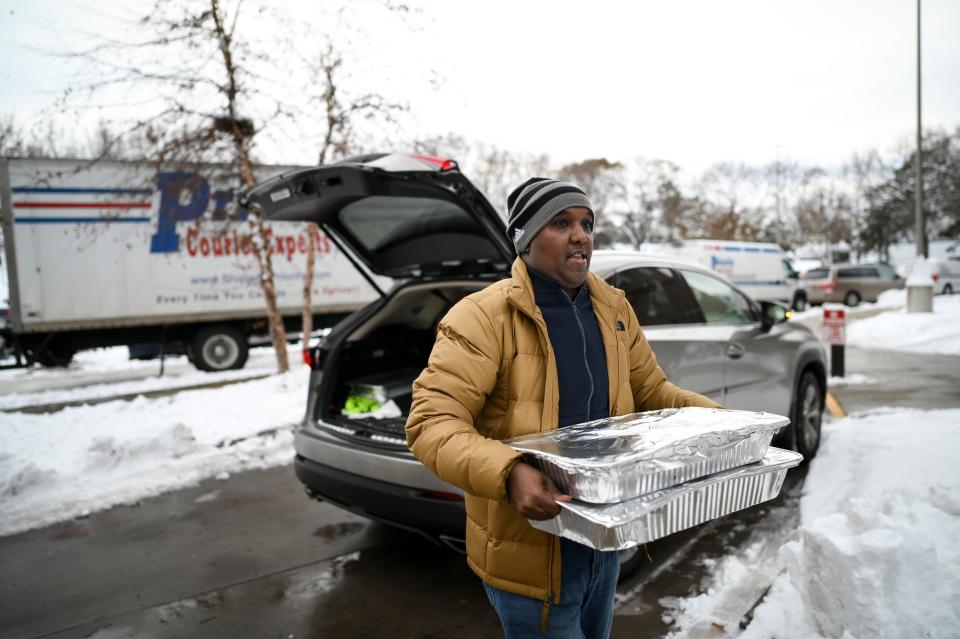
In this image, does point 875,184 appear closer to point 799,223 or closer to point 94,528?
point 799,223

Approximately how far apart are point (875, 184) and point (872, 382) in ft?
198

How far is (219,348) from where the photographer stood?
43.1 feet

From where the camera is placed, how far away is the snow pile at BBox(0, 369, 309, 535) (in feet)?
16.3

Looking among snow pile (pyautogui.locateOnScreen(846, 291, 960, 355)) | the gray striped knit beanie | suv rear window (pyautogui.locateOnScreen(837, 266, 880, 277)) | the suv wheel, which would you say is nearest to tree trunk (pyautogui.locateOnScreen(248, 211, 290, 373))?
the suv wheel

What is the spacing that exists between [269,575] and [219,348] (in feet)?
34.0

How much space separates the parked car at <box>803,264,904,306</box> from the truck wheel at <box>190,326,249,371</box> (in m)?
21.8

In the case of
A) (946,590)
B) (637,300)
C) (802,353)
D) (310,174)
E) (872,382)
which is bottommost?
(872,382)

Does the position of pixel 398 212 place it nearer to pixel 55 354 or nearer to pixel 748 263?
pixel 55 354

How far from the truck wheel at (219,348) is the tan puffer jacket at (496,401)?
40.5ft

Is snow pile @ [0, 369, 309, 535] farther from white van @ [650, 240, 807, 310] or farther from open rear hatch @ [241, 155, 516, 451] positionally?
white van @ [650, 240, 807, 310]

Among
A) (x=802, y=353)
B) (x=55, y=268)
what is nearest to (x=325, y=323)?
(x=55, y=268)

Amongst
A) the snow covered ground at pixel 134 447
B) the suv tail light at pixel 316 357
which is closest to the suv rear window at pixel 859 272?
the snow covered ground at pixel 134 447

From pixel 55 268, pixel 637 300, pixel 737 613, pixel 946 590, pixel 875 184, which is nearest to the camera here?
pixel 946 590

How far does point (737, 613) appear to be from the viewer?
2971mm
